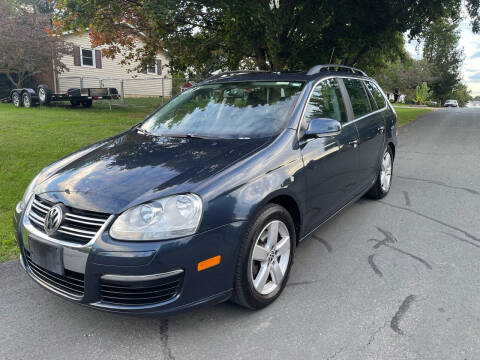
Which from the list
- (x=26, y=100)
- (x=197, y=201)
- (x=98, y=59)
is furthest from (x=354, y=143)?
(x=98, y=59)

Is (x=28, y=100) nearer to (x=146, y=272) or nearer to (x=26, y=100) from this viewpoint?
(x=26, y=100)

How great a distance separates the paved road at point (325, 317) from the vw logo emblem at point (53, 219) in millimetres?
716

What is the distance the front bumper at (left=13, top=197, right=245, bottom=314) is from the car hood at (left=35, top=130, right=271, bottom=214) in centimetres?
25

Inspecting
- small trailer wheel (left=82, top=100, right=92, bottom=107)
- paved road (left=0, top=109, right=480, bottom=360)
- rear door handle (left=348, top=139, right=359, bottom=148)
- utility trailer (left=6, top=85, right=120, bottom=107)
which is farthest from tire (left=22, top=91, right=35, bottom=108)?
rear door handle (left=348, top=139, right=359, bottom=148)

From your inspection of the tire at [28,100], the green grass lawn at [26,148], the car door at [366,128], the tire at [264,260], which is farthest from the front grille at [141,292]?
the tire at [28,100]

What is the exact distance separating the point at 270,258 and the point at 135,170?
115cm

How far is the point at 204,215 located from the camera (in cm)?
236

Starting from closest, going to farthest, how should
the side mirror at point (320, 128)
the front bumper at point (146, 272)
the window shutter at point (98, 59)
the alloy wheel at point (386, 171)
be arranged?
1. the front bumper at point (146, 272)
2. the side mirror at point (320, 128)
3. the alloy wheel at point (386, 171)
4. the window shutter at point (98, 59)

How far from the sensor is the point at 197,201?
7.81 feet

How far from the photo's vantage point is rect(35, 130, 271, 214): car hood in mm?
2441

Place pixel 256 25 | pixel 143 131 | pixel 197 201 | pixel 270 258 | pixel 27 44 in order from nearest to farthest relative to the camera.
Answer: pixel 197 201 < pixel 270 258 < pixel 143 131 < pixel 256 25 < pixel 27 44

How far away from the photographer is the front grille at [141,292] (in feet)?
7.51

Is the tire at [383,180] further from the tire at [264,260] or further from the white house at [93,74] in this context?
the white house at [93,74]

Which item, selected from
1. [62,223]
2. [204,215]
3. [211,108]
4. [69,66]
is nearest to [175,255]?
[204,215]
